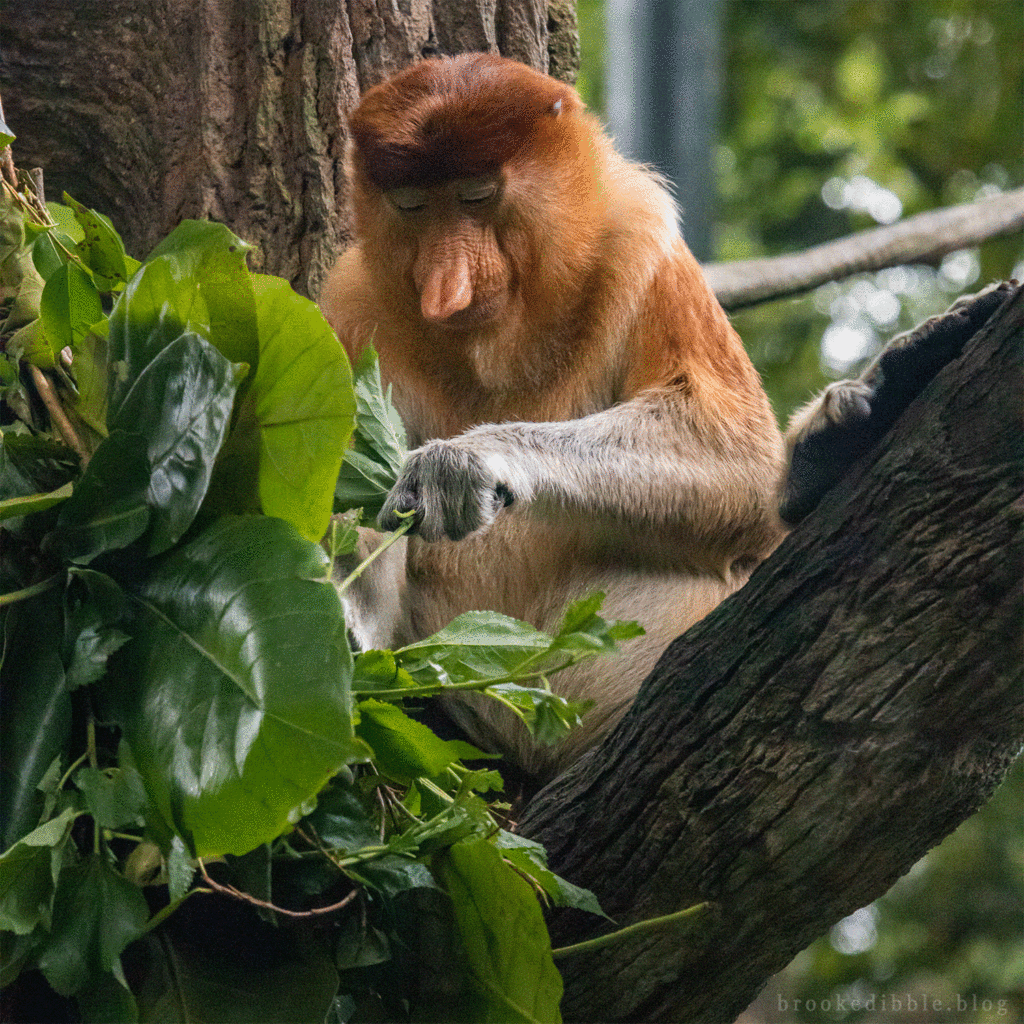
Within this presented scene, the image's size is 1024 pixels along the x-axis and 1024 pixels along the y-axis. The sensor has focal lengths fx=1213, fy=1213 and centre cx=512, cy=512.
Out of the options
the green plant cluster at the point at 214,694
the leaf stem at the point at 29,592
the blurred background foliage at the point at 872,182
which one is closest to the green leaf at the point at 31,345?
the green plant cluster at the point at 214,694

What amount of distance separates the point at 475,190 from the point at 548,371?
1.33ft

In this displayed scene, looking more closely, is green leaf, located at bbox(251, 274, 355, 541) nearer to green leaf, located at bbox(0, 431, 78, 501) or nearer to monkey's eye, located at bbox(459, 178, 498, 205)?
green leaf, located at bbox(0, 431, 78, 501)

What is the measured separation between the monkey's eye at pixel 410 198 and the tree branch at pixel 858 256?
1524 mm

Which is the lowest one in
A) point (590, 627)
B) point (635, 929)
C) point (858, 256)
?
point (858, 256)

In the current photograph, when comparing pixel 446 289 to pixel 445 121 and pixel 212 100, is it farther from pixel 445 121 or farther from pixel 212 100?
pixel 212 100

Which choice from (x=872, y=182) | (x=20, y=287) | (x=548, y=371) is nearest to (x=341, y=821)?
(x=20, y=287)

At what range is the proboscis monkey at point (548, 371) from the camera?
2.42m

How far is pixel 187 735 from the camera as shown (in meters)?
1.38

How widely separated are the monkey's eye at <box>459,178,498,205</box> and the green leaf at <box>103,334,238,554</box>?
1050mm

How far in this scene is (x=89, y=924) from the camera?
4.60ft

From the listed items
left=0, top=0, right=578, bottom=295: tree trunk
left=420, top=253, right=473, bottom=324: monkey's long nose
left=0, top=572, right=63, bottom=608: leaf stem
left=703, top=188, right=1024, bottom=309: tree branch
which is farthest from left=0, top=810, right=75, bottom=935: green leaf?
left=703, top=188, right=1024, bottom=309: tree branch

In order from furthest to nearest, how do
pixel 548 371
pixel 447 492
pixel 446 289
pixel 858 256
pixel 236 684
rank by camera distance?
pixel 858 256
pixel 548 371
pixel 446 289
pixel 447 492
pixel 236 684

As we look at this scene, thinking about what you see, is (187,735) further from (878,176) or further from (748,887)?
(878,176)

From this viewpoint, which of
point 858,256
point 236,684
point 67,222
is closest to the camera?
point 236,684
